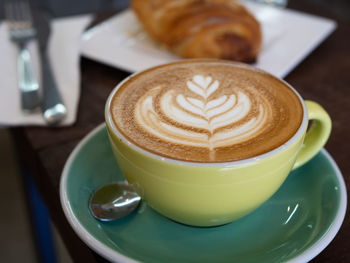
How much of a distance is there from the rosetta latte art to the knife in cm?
25

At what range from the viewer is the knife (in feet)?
2.32

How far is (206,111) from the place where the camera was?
1.62ft

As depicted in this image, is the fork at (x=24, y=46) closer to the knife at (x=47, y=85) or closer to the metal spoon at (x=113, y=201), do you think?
the knife at (x=47, y=85)

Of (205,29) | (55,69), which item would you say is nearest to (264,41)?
(205,29)

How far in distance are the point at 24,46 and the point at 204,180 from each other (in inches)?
27.4

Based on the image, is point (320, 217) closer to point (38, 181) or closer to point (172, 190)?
point (172, 190)

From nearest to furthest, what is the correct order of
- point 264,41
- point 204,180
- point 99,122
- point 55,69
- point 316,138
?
point 204,180 < point 316,138 < point 99,122 < point 55,69 < point 264,41

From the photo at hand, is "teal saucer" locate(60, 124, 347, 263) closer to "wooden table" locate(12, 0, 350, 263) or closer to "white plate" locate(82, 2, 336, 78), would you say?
"wooden table" locate(12, 0, 350, 263)

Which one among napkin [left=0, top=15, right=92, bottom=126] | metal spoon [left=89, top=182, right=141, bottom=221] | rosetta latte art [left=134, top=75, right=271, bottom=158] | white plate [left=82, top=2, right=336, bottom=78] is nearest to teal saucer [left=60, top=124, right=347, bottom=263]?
metal spoon [left=89, top=182, right=141, bottom=221]

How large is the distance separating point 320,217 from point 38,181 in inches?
17.0

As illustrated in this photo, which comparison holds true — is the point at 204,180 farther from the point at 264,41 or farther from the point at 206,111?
the point at 264,41

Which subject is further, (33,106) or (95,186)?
(33,106)

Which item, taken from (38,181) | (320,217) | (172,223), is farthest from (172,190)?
(38,181)

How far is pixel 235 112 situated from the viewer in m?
0.49
